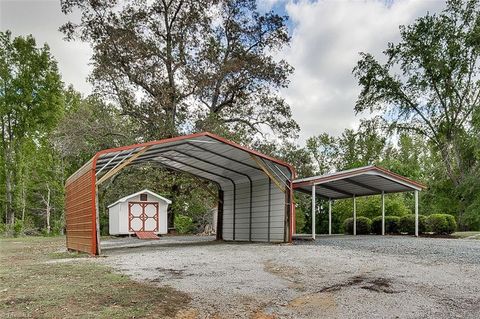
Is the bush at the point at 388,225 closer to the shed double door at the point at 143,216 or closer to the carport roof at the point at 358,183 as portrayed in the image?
the carport roof at the point at 358,183

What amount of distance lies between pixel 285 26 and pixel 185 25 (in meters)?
5.78

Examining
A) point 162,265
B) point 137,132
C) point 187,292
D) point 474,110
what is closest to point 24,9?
point 162,265

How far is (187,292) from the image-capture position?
480 centimetres

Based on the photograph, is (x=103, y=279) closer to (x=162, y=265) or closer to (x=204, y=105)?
(x=162, y=265)

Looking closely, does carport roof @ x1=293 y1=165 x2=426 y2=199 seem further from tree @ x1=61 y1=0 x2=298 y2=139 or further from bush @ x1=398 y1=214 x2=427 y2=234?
tree @ x1=61 y1=0 x2=298 y2=139

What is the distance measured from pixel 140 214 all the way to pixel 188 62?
833cm

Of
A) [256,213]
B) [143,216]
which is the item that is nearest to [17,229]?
[143,216]

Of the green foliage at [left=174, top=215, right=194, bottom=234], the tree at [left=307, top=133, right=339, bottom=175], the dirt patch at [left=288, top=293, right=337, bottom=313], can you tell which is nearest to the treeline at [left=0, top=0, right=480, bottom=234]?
the green foliage at [left=174, top=215, right=194, bottom=234]

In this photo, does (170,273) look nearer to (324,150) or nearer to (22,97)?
(22,97)

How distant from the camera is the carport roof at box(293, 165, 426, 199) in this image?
12.9 metres

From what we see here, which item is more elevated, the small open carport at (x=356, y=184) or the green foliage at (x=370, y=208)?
the small open carport at (x=356, y=184)

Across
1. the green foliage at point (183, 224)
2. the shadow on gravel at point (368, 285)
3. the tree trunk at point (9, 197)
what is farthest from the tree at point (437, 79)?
the tree trunk at point (9, 197)

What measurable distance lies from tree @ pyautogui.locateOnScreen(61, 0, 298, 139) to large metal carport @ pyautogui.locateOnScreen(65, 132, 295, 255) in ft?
16.5

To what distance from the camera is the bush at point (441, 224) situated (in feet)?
51.8
